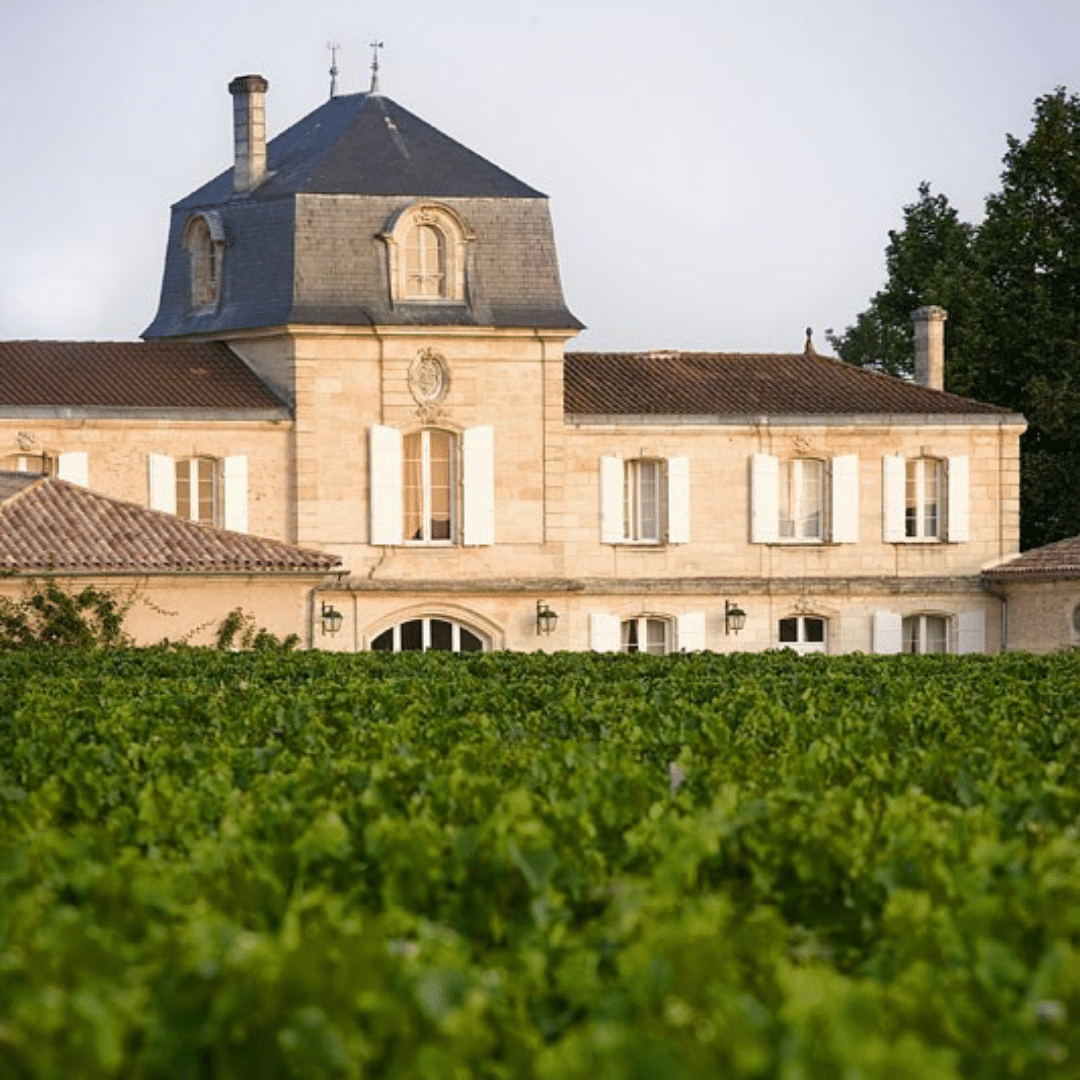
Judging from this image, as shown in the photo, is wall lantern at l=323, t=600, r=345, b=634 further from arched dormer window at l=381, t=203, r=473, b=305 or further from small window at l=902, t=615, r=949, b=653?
A: small window at l=902, t=615, r=949, b=653

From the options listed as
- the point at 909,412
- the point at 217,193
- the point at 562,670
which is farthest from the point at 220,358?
the point at 562,670

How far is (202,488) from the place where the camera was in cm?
3966

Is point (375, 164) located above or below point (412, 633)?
above

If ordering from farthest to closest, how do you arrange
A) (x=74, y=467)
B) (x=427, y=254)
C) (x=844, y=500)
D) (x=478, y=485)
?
(x=844, y=500)
(x=427, y=254)
(x=478, y=485)
(x=74, y=467)

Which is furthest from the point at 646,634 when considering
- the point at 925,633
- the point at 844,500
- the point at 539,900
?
the point at 539,900

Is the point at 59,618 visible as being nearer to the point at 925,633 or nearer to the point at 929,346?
the point at 925,633

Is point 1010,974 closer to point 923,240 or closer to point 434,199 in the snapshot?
point 434,199

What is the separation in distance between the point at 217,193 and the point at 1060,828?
3374cm

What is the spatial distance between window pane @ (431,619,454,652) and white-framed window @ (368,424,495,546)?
1.15 metres

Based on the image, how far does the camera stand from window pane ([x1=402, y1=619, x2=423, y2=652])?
40.0m

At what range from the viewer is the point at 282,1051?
6.01 meters

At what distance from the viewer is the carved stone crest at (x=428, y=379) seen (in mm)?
40375

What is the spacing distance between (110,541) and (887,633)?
13.6m

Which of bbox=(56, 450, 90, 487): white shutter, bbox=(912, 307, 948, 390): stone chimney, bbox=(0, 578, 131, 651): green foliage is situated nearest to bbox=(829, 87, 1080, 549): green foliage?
bbox=(912, 307, 948, 390): stone chimney
